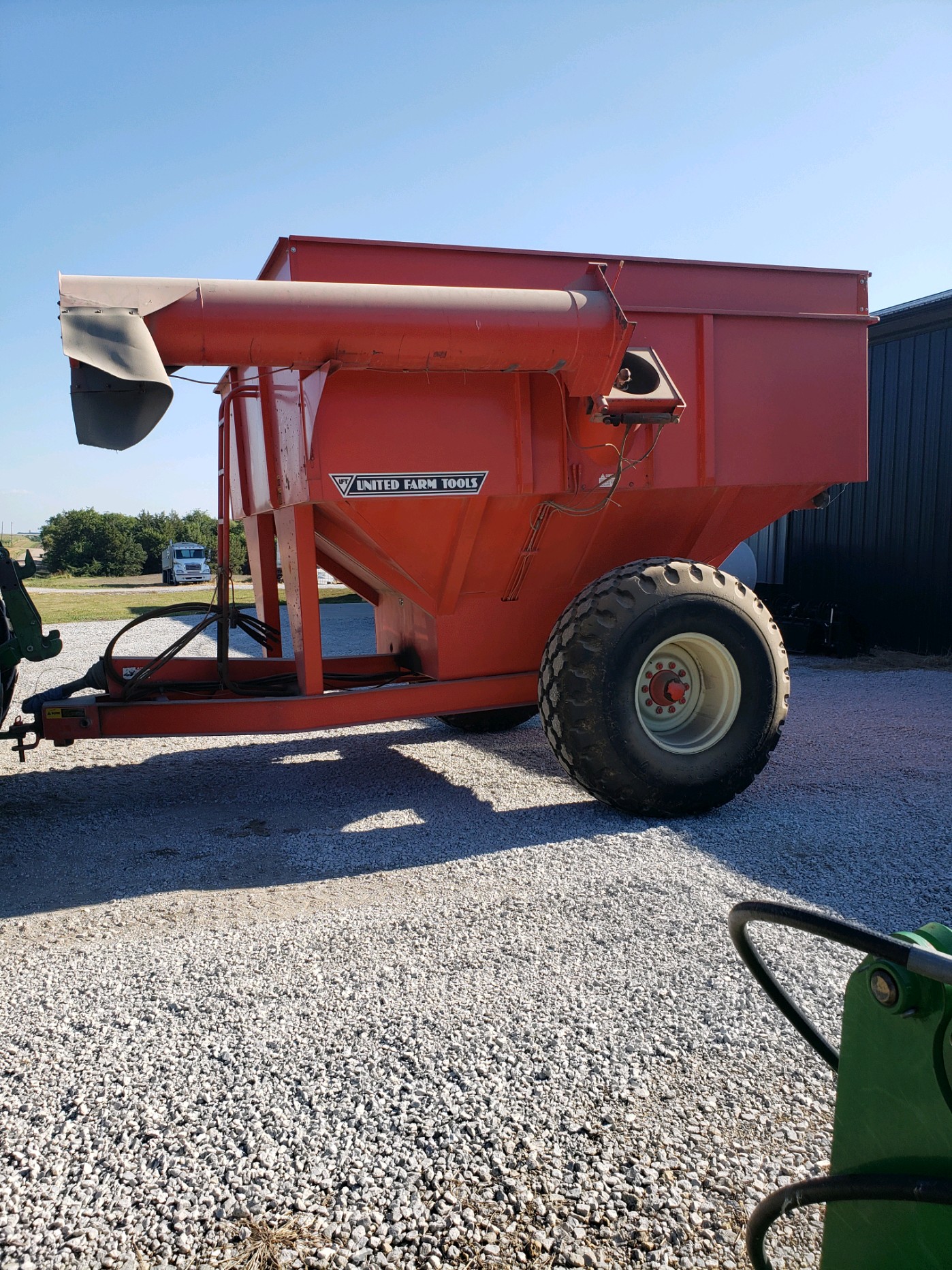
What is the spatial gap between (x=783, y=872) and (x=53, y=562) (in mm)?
45415

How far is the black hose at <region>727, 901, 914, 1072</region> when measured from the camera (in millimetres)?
1261

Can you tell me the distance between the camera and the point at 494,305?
4285 millimetres

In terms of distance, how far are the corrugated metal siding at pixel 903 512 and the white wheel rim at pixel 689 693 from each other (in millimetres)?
6421

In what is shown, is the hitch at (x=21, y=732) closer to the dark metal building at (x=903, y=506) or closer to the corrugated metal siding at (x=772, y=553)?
the dark metal building at (x=903, y=506)

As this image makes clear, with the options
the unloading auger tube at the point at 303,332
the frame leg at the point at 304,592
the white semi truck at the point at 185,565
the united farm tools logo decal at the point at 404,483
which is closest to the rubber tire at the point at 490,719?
the frame leg at the point at 304,592

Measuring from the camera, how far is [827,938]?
4.54 feet

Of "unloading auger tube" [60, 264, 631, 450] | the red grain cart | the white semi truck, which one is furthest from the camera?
the white semi truck

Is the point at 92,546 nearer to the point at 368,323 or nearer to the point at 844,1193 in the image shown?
the point at 368,323

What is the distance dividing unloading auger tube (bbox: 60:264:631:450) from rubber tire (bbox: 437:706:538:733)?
2.69m

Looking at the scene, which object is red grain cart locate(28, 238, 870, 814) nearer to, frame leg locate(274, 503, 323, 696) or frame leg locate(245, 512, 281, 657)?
frame leg locate(274, 503, 323, 696)

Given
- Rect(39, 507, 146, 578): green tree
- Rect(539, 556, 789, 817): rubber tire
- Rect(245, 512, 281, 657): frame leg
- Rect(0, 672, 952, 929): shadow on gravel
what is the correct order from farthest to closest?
Rect(39, 507, 146, 578): green tree
Rect(245, 512, 281, 657): frame leg
Rect(539, 556, 789, 817): rubber tire
Rect(0, 672, 952, 929): shadow on gravel

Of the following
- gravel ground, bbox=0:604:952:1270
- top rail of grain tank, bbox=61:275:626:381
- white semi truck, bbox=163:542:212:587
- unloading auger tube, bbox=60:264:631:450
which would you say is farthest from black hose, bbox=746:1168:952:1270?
white semi truck, bbox=163:542:212:587

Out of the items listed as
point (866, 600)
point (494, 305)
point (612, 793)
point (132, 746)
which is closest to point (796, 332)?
point (494, 305)

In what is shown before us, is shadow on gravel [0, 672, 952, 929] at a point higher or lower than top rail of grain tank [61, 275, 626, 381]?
lower
